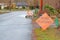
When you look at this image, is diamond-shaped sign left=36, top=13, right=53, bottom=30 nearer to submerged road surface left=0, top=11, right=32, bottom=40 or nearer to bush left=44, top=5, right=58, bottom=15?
submerged road surface left=0, top=11, right=32, bottom=40

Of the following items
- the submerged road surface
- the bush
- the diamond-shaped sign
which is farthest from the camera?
the bush

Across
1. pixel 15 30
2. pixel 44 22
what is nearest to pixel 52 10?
pixel 15 30

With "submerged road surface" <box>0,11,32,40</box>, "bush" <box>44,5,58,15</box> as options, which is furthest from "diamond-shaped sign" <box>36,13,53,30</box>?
"bush" <box>44,5,58,15</box>

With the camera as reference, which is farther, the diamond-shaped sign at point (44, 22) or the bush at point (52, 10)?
the bush at point (52, 10)

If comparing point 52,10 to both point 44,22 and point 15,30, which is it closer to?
point 15,30

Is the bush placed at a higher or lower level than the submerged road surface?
lower

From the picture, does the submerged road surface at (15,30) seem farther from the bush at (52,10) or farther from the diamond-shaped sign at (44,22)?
the bush at (52,10)

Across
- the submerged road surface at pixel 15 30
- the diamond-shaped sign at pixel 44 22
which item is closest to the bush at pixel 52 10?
the submerged road surface at pixel 15 30

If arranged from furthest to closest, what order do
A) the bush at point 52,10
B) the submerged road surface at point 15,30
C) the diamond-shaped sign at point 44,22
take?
the bush at point 52,10 < the diamond-shaped sign at point 44,22 < the submerged road surface at point 15,30

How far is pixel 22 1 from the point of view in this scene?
444 feet

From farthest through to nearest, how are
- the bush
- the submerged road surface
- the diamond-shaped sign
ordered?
the bush, the diamond-shaped sign, the submerged road surface

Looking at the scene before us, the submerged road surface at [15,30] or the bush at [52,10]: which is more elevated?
the submerged road surface at [15,30]

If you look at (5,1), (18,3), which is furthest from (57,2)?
(18,3)

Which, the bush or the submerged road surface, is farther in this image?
the bush
